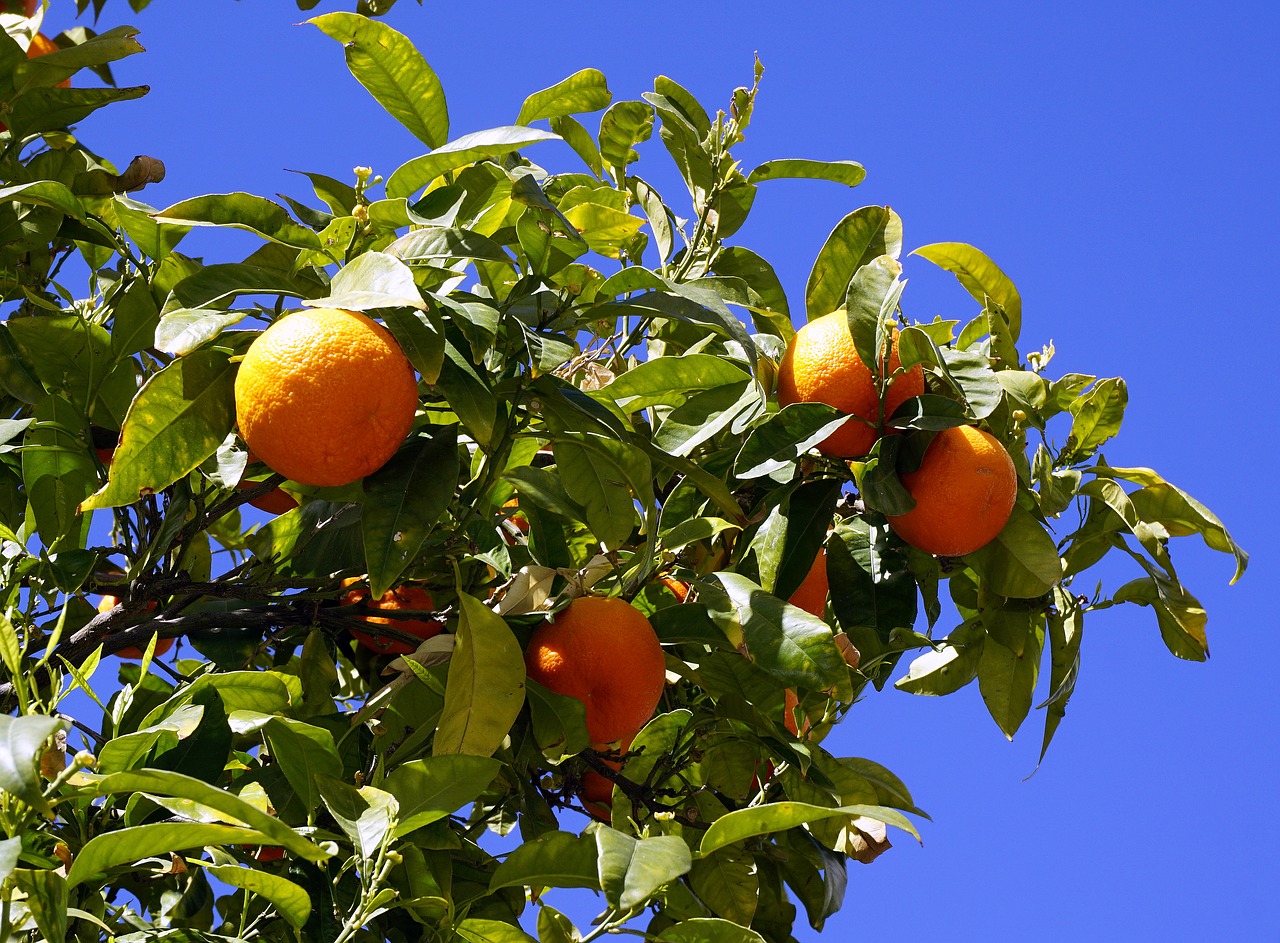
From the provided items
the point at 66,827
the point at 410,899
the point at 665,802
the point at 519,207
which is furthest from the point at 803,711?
the point at 66,827

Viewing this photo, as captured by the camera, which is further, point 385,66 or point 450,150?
point 385,66

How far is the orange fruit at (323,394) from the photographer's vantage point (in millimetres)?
1303

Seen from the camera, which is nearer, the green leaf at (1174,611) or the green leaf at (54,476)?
the green leaf at (54,476)

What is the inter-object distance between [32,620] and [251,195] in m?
0.66

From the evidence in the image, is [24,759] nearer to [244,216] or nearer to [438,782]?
[438,782]

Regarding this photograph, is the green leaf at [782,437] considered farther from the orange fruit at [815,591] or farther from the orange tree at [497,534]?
the orange fruit at [815,591]

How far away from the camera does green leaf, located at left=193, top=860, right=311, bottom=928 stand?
1229 mm

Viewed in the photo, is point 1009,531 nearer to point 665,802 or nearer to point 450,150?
point 665,802

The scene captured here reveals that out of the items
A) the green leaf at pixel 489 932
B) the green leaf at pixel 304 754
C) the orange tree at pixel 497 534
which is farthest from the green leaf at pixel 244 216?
the green leaf at pixel 489 932

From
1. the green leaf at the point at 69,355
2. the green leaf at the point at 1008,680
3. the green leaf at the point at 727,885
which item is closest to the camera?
the green leaf at the point at 69,355

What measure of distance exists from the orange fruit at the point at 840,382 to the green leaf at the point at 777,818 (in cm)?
54

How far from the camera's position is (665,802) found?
6.49 feet

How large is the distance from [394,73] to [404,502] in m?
0.58

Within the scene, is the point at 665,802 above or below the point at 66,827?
above
